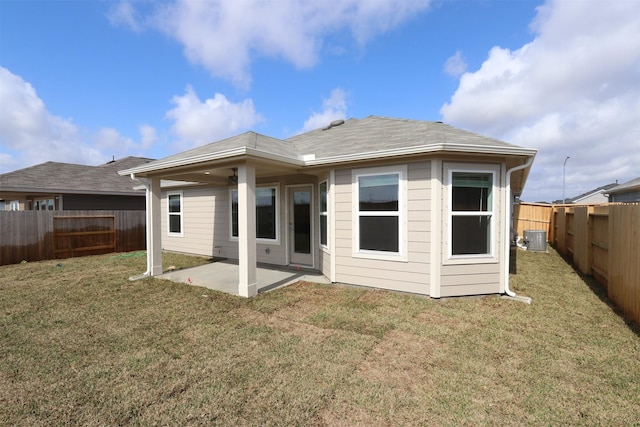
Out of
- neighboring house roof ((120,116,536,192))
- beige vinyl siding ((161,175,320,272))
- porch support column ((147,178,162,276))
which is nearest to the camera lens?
neighboring house roof ((120,116,536,192))

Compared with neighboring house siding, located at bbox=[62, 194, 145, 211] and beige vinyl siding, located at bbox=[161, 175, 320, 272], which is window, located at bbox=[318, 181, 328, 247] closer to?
beige vinyl siding, located at bbox=[161, 175, 320, 272]

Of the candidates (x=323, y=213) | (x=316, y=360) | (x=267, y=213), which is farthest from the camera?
(x=267, y=213)

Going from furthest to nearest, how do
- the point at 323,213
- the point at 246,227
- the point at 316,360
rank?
the point at 323,213 → the point at 246,227 → the point at 316,360

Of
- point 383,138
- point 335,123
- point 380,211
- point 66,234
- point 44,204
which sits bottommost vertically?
point 66,234

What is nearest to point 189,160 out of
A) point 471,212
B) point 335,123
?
point 335,123

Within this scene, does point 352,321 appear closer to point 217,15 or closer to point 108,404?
point 108,404

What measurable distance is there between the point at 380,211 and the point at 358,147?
1403 millimetres

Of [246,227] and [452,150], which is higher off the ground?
[452,150]

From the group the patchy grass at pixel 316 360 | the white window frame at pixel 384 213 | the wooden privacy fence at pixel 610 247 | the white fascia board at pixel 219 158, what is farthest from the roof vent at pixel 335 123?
the wooden privacy fence at pixel 610 247

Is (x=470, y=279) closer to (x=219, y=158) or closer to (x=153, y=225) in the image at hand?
(x=219, y=158)

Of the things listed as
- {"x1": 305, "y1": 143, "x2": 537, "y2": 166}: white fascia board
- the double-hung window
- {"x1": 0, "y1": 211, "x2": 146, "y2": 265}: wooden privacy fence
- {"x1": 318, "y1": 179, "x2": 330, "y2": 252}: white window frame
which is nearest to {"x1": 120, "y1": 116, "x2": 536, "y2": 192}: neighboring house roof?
{"x1": 305, "y1": 143, "x2": 537, "y2": 166}: white fascia board

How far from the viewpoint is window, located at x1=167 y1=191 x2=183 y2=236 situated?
10.5 m

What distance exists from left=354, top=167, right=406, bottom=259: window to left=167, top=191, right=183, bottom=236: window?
781 cm

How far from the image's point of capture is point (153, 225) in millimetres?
6773
